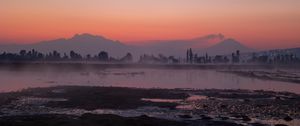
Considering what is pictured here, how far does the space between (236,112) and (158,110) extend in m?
6.33

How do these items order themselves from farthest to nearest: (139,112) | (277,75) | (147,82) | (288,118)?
(277,75)
(147,82)
(139,112)
(288,118)

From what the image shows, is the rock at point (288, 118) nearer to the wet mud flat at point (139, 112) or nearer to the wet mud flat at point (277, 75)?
the wet mud flat at point (139, 112)

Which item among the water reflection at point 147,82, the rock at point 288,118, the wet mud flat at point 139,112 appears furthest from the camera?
the water reflection at point 147,82

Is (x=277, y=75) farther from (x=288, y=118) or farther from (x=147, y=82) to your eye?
(x=288, y=118)

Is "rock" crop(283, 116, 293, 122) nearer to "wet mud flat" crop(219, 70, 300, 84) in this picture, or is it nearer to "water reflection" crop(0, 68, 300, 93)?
"water reflection" crop(0, 68, 300, 93)

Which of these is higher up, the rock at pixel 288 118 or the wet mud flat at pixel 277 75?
the wet mud flat at pixel 277 75

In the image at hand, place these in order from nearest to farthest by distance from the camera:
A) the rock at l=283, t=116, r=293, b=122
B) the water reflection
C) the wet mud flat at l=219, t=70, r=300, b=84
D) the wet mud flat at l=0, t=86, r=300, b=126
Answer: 1. the wet mud flat at l=0, t=86, r=300, b=126
2. the rock at l=283, t=116, r=293, b=122
3. the water reflection
4. the wet mud flat at l=219, t=70, r=300, b=84

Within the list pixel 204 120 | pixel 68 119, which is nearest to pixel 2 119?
pixel 68 119

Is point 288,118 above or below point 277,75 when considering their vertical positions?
below

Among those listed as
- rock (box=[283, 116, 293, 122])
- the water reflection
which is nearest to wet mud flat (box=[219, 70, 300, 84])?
the water reflection

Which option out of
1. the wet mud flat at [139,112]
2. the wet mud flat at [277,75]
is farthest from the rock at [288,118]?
the wet mud flat at [277,75]

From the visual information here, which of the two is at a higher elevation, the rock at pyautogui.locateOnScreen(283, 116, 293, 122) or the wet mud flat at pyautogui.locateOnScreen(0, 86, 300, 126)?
the wet mud flat at pyautogui.locateOnScreen(0, 86, 300, 126)

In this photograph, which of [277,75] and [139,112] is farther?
[277,75]

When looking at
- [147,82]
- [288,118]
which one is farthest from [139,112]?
[147,82]
